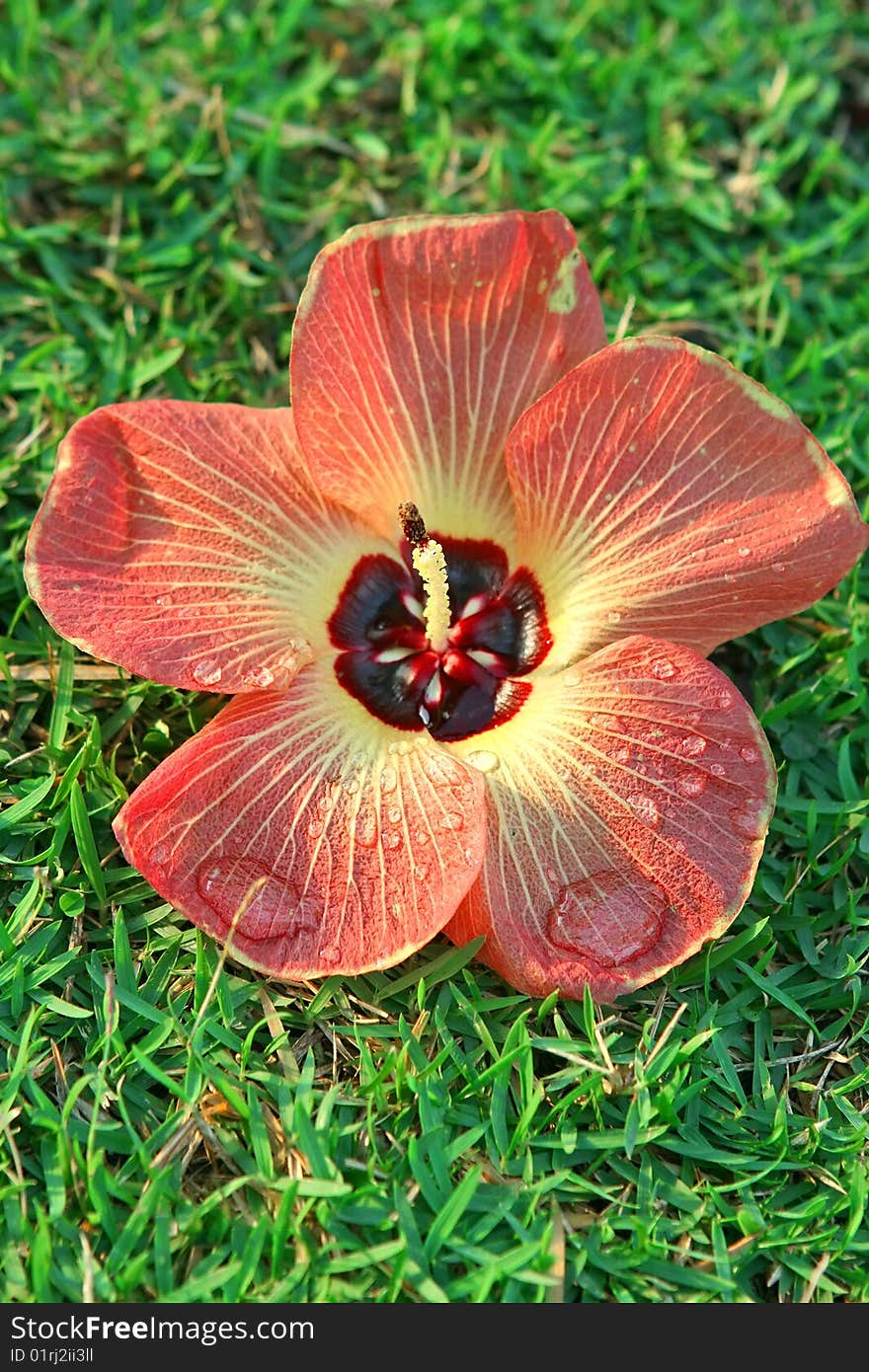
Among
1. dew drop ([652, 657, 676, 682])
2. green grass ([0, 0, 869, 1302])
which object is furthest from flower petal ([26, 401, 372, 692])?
dew drop ([652, 657, 676, 682])

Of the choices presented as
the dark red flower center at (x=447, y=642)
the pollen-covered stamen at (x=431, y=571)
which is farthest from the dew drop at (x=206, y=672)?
the pollen-covered stamen at (x=431, y=571)

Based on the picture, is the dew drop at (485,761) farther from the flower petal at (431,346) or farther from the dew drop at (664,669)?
the flower petal at (431,346)

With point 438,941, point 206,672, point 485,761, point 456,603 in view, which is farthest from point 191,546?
point 438,941

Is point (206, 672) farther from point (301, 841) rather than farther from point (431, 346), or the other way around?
point (431, 346)

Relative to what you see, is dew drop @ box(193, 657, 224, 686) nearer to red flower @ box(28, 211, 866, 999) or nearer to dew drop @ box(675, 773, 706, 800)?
red flower @ box(28, 211, 866, 999)

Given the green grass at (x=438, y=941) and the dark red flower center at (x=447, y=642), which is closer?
the green grass at (x=438, y=941)
